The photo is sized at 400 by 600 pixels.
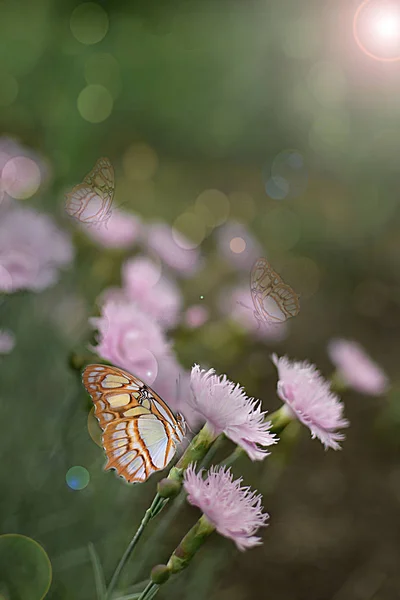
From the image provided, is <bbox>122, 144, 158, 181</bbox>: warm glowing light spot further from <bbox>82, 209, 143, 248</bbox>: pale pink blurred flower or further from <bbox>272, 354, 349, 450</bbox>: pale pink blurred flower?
<bbox>272, 354, 349, 450</bbox>: pale pink blurred flower

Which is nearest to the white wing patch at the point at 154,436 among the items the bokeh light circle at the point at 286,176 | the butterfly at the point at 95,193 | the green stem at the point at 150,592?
the green stem at the point at 150,592

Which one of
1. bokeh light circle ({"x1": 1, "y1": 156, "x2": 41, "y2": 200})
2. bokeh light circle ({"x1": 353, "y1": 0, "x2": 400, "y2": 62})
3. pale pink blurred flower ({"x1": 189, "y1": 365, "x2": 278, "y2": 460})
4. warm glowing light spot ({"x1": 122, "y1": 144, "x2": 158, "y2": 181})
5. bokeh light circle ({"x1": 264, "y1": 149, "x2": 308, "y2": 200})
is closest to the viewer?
pale pink blurred flower ({"x1": 189, "y1": 365, "x2": 278, "y2": 460})

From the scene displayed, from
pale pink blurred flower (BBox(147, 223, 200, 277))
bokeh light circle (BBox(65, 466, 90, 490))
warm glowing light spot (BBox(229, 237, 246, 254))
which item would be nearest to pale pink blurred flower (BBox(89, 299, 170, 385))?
pale pink blurred flower (BBox(147, 223, 200, 277))

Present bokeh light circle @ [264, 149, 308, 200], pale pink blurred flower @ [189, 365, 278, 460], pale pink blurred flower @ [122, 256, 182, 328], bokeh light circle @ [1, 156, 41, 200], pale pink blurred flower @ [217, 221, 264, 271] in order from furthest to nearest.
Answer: bokeh light circle @ [264, 149, 308, 200] → pale pink blurred flower @ [217, 221, 264, 271] → bokeh light circle @ [1, 156, 41, 200] → pale pink blurred flower @ [122, 256, 182, 328] → pale pink blurred flower @ [189, 365, 278, 460]

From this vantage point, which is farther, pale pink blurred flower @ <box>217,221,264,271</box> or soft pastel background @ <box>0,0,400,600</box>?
pale pink blurred flower @ <box>217,221,264,271</box>

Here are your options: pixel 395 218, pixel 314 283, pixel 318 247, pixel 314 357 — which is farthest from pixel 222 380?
pixel 395 218

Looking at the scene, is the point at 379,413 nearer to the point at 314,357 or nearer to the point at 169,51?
the point at 314,357

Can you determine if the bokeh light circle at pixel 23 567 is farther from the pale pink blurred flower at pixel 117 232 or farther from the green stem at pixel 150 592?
the pale pink blurred flower at pixel 117 232
